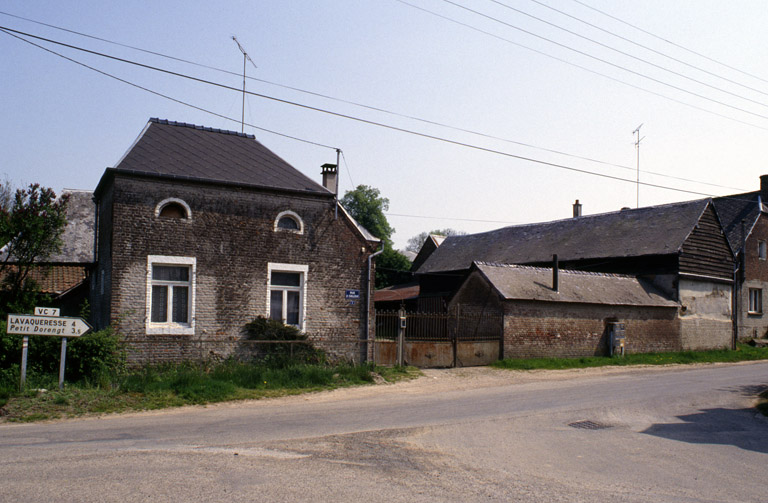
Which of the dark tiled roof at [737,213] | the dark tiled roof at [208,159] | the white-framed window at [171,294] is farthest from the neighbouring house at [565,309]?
the white-framed window at [171,294]

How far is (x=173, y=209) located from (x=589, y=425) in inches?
446

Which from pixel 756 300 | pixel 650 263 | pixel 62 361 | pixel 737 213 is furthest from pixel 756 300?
pixel 62 361

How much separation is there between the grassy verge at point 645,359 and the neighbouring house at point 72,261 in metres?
14.7

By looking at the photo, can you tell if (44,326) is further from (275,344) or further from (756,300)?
(756,300)

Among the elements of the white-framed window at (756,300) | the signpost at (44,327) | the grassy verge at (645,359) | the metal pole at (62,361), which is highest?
the white-framed window at (756,300)

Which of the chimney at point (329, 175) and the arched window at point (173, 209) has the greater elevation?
the chimney at point (329, 175)

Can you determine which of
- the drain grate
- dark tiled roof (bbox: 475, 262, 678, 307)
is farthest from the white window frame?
the drain grate

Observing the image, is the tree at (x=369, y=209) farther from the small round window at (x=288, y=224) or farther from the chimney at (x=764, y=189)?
the small round window at (x=288, y=224)

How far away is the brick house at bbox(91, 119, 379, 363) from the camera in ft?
52.2

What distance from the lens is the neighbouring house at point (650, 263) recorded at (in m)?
25.4

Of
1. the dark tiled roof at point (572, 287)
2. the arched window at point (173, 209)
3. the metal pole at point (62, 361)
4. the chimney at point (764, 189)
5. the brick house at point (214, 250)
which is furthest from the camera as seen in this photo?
the chimney at point (764, 189)

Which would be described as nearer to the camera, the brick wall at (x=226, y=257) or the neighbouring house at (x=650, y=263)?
the brick wall at (x=226, y=257)

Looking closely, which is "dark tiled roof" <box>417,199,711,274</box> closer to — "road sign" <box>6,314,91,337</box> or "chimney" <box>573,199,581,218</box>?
"chimney" <box>573,199,581,218</box>

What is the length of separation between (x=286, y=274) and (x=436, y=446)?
9707mm
